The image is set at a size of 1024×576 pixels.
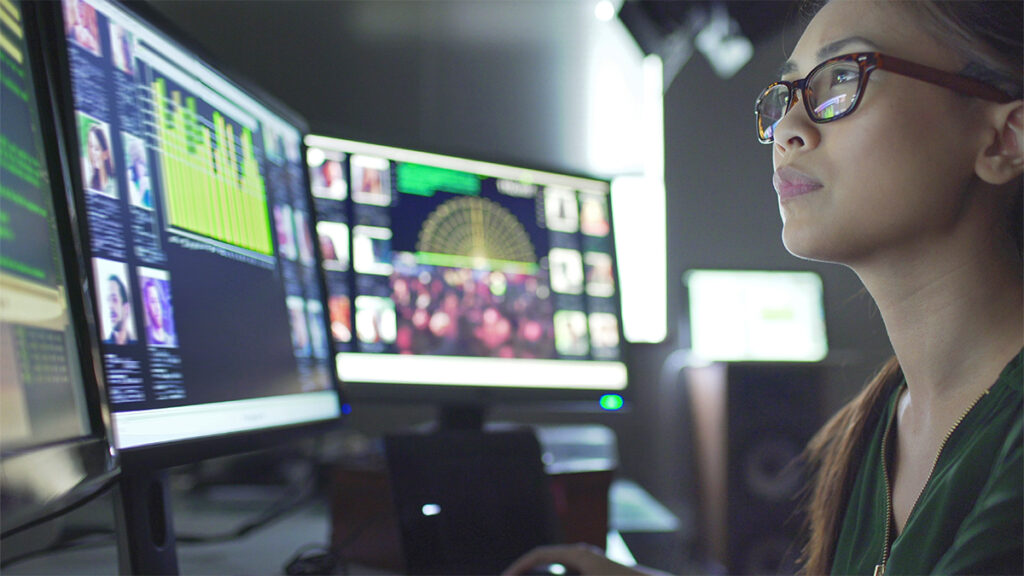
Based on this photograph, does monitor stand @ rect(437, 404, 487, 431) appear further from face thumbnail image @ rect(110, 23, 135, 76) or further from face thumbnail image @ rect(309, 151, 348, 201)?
face thumbnail image @ rect(110, 23, 135, 76)

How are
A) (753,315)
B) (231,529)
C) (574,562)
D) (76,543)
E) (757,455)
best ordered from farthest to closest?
1. (753,315)
2. (757,455)
3. (231,529)
4. (76,543)
5. (574,562)

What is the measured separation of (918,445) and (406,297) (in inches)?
28.1

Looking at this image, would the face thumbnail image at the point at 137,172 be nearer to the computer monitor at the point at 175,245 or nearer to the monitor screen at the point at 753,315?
the computer monitor at the point at 175,245

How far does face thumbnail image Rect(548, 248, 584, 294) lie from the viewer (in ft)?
3.71

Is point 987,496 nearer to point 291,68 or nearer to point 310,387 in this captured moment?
point 310,387

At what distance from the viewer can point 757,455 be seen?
1.32 m

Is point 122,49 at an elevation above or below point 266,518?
above

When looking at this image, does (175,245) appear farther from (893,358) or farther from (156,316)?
(893,358)

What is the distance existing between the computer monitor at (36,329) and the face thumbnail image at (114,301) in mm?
18

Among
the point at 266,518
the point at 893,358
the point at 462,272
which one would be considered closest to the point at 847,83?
the point at 893,358

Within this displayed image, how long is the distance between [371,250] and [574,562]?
557 mm

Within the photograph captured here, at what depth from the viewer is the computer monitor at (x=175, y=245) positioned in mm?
475

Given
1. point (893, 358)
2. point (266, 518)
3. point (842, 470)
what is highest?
point (893, 358)

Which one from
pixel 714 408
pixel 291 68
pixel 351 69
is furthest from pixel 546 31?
pixel 714 408
